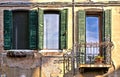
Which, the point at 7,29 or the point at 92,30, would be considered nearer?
the point at 7,29

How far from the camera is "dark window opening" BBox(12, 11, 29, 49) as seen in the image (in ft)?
64.1

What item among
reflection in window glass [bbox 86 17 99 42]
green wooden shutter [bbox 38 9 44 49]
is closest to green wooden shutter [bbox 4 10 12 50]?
green wooden shutter [bbox 38 9 44 49]

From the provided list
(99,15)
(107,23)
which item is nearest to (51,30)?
(99,15)

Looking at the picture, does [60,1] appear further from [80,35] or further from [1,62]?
[1,62]

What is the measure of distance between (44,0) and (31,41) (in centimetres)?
186

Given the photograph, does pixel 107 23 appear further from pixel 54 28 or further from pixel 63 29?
pixel 54 28

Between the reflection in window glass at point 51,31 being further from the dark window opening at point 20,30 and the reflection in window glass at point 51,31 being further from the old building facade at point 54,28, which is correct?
the dark window opening at point 20,30

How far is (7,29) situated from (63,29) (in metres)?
2.36

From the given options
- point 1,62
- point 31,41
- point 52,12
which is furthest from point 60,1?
point 1,62

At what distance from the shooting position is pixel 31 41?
1927 centimetres

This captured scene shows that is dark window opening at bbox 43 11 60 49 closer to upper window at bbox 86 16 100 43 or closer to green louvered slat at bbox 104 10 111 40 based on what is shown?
upper window at bbox 86 16 100 43

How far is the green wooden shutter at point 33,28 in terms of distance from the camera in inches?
760

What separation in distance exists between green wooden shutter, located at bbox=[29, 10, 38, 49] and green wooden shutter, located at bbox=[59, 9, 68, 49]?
3.46 ft

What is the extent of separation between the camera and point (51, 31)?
1961 centimetres
